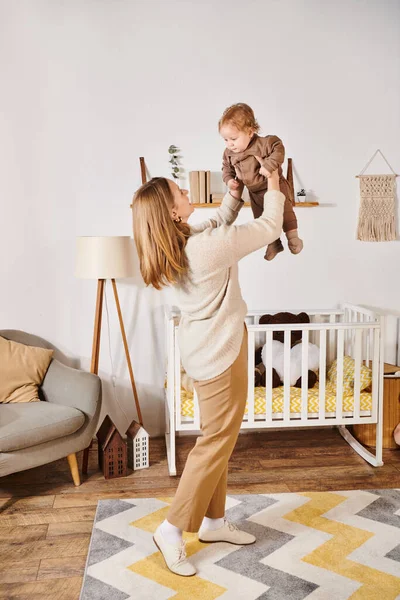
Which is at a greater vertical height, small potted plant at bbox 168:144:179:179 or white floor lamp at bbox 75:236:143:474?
small potted plant at bbox 168:144:179:179

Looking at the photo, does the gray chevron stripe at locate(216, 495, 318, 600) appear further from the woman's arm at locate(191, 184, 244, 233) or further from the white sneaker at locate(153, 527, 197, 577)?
the woman's arm at locate(191, 184, 244, 233)

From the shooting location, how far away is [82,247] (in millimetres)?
3293

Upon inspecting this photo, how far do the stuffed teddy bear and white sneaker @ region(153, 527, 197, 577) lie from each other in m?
1.30

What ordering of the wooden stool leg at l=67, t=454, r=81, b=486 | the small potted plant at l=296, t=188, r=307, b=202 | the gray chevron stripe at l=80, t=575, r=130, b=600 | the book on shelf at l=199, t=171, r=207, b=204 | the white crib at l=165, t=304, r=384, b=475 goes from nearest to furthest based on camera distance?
the gray chevron stripe at l=80, t=575, r=130, b=600
the wooden stool leg at l=67, t=454, r=81, b=486
the white crib at l=165, t=304, r=384, b=475
the book on shelf at l=199, t=171, r=207, b=204
the small potted plant at l=296, t=188, r=307, b=202

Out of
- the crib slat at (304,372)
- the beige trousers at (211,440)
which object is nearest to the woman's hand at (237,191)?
the beige trousers at (211,440)

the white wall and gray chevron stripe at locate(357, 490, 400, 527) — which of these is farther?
the white wall

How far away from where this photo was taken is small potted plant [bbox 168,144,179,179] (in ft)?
11.9

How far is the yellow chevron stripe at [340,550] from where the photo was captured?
A: 85.0 inches

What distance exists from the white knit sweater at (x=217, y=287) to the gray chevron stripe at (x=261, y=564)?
28.2 inches

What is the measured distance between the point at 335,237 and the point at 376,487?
1.48 meters

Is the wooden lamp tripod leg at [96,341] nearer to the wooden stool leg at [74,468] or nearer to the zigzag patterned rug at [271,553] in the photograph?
the wooden stool leg at [74,468]

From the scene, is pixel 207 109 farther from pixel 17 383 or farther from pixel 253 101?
pixel 17 383

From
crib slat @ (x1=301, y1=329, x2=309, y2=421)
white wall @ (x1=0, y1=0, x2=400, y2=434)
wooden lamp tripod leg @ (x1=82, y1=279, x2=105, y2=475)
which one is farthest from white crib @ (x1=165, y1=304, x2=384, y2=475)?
white wall @ (x1=0, y1=0, x2=400, y2=434)

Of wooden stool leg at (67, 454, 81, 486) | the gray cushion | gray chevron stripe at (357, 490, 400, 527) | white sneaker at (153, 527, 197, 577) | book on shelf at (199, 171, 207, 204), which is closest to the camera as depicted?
white sneaker at (153, 527, 197, 577)
